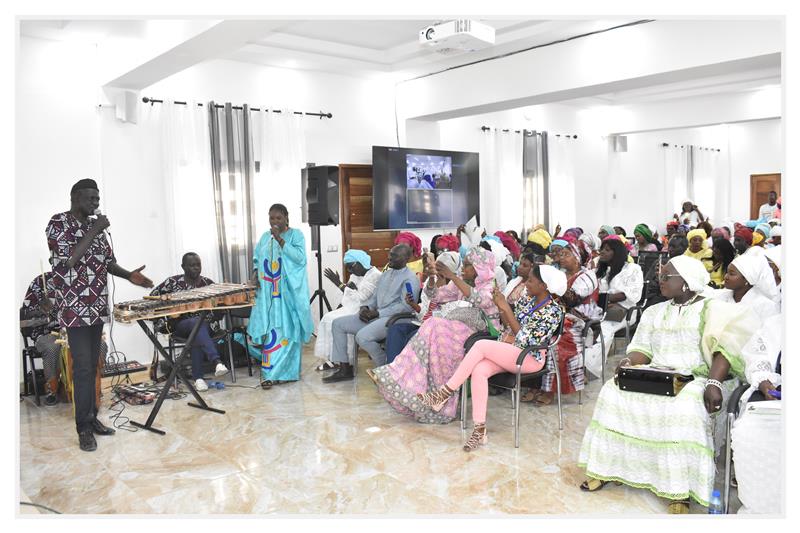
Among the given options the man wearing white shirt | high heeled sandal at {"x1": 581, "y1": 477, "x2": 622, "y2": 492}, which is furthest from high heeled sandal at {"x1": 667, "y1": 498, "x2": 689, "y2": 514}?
the man wearing white shirt

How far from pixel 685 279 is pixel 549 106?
790 centimetres

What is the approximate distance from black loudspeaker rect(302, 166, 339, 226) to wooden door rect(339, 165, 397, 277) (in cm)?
132

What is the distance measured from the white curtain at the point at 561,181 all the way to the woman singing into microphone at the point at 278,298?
19.7 feet

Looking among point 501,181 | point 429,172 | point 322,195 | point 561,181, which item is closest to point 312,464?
point 322,195

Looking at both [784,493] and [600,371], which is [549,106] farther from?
[784,493]

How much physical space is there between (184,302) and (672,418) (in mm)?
2951

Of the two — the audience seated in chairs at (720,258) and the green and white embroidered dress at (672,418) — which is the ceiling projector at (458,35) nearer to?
the audience seated in chairs at (720,258)

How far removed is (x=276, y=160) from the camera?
7.41m

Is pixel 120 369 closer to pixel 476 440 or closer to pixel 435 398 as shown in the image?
pixel 435 398

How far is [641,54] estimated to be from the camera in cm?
595

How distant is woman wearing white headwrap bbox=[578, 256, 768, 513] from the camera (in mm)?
3055

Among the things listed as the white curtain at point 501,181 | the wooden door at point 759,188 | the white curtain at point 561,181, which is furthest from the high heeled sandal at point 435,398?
the wooden door at point 759,188

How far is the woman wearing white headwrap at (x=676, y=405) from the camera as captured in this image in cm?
305

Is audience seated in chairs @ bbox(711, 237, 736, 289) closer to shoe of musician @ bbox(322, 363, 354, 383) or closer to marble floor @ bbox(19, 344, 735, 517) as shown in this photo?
marble floor @ bbox(19, 344, 735, 517)
